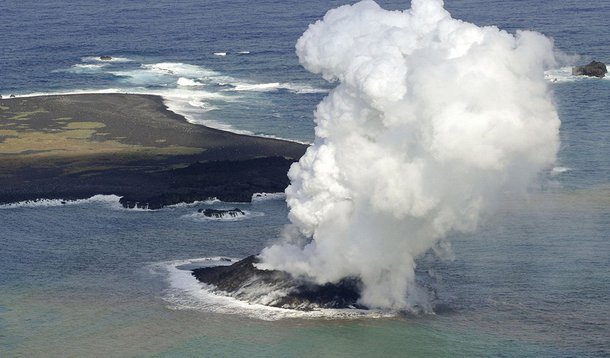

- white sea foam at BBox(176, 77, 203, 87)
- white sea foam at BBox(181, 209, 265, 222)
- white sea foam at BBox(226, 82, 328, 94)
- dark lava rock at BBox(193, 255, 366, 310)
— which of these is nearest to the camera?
dark lava rock at BBox(193, 255, 366, 310)

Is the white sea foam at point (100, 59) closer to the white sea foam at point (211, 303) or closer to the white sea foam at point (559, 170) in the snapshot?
the white sea foam at point (559, 170)

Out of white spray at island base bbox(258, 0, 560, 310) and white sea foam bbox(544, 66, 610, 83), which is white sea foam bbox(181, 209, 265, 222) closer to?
white spray at island base bbox(258, 0, 560, 310)

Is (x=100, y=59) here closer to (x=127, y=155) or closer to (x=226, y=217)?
(x=127, y=155)

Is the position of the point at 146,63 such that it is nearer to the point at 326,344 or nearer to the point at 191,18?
the point at 191,18

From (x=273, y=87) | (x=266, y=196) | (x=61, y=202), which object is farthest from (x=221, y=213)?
(x=273, y=87)

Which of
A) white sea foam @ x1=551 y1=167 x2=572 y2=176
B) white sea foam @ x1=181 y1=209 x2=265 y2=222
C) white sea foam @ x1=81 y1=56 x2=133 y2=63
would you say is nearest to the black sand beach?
white sea foam @ x1=181 y1=209 x2=265 y2=222

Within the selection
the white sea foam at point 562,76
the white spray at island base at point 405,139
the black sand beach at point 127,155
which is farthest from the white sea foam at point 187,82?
the white spray at island base at point 405,139
